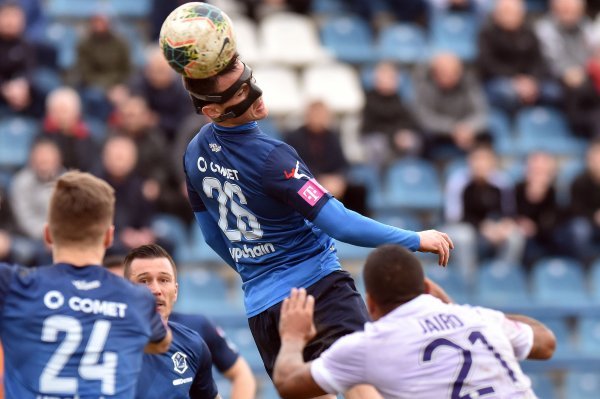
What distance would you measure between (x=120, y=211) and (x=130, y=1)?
15.0 feet

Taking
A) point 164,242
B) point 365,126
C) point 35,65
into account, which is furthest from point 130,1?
point 164,242

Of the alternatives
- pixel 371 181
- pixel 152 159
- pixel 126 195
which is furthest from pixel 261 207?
pixel 371 181

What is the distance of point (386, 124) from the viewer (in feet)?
48.7

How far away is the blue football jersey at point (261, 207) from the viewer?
631 cm

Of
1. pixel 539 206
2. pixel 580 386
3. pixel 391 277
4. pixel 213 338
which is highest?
pixel 391 277

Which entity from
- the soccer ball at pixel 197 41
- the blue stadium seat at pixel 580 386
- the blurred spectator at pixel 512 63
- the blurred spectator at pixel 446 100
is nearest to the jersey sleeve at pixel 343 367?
the soccer ball at pixel 197 41

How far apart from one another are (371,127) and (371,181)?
0.77 m

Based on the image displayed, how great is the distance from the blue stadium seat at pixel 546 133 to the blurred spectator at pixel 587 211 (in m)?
Result: 1.10

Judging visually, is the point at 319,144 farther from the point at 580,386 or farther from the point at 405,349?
the point at 405,349

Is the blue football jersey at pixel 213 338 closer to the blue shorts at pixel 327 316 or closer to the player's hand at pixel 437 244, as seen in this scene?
the blue shorts at pixel 327 316

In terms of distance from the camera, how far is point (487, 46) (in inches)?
632

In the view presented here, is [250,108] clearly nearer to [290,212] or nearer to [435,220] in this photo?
[290,212]

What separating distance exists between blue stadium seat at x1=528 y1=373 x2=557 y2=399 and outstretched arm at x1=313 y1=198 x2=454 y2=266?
22.5 ft

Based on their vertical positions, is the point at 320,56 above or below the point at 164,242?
above
